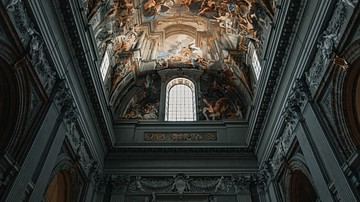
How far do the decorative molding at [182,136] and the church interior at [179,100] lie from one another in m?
0.06

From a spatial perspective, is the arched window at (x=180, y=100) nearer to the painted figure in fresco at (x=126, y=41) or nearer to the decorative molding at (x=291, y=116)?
the painted figure in fresco at (x=126, y=41)

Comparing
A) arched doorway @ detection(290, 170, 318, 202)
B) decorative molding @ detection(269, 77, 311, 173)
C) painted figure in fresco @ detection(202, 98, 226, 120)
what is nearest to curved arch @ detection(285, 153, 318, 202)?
arched doorway @ detection(290, 170, 318, 202)

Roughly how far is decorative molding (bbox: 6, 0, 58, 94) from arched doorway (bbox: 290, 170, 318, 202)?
305 inches

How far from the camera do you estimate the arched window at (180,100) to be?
15578mm

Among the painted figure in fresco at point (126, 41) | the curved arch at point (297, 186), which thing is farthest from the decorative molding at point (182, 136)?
the curved arch at point (297, 186)

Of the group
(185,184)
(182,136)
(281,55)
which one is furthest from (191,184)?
(281,55)

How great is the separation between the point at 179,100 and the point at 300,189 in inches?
309

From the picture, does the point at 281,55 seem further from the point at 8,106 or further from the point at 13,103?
the point at 8,106

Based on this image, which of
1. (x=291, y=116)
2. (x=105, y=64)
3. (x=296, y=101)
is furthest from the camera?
(x=105, y=64)

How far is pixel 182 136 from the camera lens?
14.2m

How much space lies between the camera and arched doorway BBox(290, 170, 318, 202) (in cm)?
998

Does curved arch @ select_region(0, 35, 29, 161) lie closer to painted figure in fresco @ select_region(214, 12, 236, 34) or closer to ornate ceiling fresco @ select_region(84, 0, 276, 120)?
ornate ceiling fresco @ select_region(84, 0, 276, 120)

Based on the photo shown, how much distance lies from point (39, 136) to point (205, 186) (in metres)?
7.07

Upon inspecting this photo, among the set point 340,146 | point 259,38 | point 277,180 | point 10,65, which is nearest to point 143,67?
point 259,38
